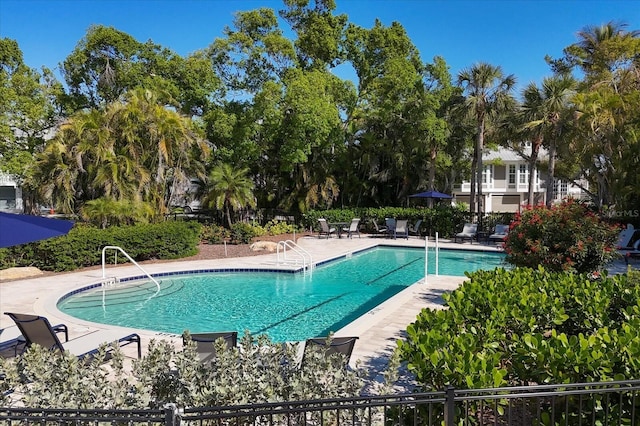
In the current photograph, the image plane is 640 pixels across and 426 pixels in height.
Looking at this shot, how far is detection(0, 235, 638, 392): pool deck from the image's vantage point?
23.3ft

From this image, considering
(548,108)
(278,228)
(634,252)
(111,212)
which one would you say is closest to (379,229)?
(278,228)

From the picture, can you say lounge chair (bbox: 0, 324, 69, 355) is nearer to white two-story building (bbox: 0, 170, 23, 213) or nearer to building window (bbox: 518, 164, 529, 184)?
white two-story building (bbox: 0, 170, 23, 213)

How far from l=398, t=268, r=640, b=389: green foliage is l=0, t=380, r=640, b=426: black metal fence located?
0.17m

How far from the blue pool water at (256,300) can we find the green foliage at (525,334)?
4289mm

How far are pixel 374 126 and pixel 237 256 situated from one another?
1488 cm

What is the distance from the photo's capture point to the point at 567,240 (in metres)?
8.57

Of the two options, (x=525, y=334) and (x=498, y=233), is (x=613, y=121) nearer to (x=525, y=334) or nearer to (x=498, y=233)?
(x=498, y=233)

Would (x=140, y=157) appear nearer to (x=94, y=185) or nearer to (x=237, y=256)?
(x=94, y=185)

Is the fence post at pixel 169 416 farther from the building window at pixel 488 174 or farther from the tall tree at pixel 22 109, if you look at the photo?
the building window at pixel 488 174

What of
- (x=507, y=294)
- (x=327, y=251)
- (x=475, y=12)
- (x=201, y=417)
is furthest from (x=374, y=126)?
(x=201, y=417)

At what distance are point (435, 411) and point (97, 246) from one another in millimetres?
13471

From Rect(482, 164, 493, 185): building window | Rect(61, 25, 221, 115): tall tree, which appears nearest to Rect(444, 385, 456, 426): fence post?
Rect(61, 25, 221, 115): tall tree

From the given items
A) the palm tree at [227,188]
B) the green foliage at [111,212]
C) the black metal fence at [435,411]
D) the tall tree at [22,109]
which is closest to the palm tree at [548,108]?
the palm tree at [227,188]

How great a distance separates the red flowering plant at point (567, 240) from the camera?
8.45 meters
